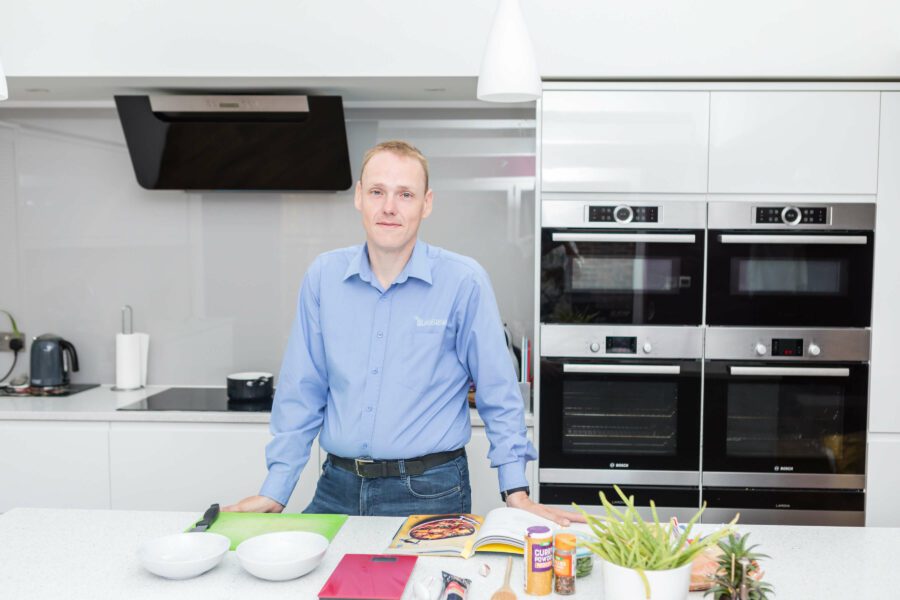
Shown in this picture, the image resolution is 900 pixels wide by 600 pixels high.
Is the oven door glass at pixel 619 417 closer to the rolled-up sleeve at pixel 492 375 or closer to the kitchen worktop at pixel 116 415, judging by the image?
the kitchen worktop at pixel 116 415

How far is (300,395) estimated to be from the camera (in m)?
2.10

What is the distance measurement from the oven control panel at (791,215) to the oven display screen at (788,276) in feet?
0.44

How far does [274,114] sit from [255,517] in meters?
1.88

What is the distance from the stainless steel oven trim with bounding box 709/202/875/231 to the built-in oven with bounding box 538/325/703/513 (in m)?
0.40

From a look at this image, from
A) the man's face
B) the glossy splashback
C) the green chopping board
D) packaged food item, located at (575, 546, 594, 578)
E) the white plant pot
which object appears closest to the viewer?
the white plant pot

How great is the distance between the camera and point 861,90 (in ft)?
9.34

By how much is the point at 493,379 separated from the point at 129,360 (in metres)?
2.01

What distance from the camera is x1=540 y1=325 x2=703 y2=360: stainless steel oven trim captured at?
9.54 feet

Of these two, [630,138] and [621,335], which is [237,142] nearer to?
[630,138]

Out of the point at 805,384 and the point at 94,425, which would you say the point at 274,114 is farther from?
the point at 805,384

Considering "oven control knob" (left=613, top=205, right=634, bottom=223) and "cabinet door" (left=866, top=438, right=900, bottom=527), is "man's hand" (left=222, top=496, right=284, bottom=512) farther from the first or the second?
"cabinet door" (left=866, top=438, right=900, bottom=527)
